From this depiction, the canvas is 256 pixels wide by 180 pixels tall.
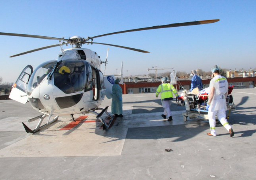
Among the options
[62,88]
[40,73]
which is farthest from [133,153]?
[40,73]

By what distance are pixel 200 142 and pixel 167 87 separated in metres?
2.78

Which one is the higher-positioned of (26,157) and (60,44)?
(60,44)

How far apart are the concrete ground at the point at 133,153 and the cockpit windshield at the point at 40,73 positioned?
5.21 feet

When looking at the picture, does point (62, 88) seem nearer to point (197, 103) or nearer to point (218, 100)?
point (218, 100)

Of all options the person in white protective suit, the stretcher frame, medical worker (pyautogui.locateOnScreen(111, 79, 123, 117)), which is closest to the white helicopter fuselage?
medical worker (pyautogui.locateOnScreen(111, 79, 123, 117))

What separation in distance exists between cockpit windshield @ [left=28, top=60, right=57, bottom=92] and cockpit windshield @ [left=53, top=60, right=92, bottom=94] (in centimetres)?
29

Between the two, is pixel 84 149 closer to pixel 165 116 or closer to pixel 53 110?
pixel 53 110

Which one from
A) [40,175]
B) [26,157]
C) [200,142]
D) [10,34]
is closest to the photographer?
[40,175]

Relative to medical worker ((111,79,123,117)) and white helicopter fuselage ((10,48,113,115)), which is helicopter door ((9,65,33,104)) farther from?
medical worker ((111,79,123,117))

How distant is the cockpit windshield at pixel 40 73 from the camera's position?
565cm

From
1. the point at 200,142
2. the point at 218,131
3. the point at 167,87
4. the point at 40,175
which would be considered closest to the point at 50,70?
the point at 40,175

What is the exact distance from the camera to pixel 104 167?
3756 mm

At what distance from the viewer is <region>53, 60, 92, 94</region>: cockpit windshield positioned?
545cm

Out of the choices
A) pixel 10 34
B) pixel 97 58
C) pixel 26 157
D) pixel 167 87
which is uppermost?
pixel 10 34
